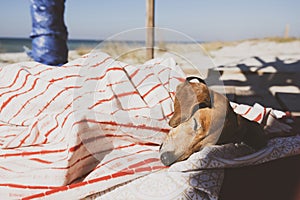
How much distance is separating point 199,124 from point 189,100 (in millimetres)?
95

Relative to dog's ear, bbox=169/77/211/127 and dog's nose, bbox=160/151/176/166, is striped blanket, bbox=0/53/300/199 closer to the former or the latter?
dog's nose, bbox=160/151/176/166

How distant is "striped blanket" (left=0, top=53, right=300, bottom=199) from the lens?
102 cm

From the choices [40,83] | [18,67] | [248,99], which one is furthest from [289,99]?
[18,67]

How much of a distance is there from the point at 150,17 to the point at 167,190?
2399 mm

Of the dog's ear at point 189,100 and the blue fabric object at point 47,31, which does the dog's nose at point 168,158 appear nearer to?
the dog's ear at point 189,100

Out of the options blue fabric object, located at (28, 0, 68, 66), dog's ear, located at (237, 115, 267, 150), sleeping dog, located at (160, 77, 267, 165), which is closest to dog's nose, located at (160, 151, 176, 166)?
sleeping dog, located at (160, 77, 267, 165)

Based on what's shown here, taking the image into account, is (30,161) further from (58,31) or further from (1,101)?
(58,31)

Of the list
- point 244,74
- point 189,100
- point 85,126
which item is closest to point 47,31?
point 85,126

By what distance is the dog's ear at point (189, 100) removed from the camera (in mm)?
1026

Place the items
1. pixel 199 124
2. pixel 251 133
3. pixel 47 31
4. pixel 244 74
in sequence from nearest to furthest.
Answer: pixel 199 124 → pixel 251 133 → pixel 47 31 → pixel 244 74

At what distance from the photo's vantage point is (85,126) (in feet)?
3.64

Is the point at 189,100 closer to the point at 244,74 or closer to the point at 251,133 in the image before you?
the point at 251,133

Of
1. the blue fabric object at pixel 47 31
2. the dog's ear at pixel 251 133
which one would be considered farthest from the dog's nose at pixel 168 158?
the blue fabric object at pixel 47 31

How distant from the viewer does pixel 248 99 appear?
2.97 m
